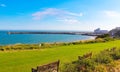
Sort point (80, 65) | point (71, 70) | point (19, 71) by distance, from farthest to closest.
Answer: point (19, 71) → point (80, 65) → point (71, 70)

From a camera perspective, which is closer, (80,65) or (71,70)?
(71,70)

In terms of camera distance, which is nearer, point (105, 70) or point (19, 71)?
point (105, 70)

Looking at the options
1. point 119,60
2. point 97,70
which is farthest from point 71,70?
point 119,60

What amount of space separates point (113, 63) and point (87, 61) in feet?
6.89

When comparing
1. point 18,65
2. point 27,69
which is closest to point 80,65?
point 27,69

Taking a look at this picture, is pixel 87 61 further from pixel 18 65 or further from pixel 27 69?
pixel 18 65

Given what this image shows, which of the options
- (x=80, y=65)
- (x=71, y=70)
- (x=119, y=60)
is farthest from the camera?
(x=119, y=60)

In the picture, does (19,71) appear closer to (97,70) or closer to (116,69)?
(97,70)

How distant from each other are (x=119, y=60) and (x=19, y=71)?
683cm

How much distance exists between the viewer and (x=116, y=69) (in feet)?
42.2

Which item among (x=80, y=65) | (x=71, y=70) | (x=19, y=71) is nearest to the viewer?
(x=71, y=70)

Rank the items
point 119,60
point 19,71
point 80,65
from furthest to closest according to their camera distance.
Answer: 1. point 119,60
2. point 19,71
3. point 80,65

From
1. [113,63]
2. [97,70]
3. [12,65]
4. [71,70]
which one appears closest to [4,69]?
[12,65]

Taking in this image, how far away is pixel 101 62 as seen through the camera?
13.7 meters
